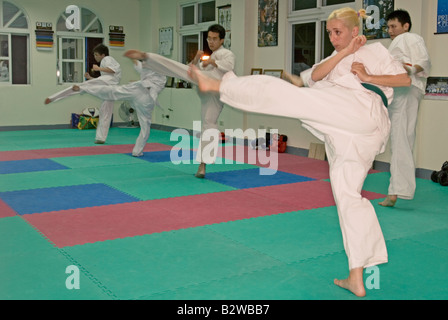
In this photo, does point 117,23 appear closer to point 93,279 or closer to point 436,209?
point 436,209

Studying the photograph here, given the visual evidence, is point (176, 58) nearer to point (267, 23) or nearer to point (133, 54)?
point (267, 23)

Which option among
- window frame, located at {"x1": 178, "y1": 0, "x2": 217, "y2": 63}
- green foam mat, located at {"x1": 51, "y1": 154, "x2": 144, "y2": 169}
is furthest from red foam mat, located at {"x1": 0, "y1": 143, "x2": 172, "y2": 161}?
window frame, located at {"x1": 178, "y1": 0, "x2": 217, "y2": 63}

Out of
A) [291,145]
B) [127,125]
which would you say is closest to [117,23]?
[127,125]

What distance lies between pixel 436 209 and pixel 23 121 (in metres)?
9.59

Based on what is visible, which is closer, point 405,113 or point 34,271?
point 34,271

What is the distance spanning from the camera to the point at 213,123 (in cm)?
614

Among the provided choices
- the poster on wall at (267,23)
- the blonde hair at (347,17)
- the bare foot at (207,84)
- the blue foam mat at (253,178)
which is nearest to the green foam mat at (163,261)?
the bare foot at (207,84)

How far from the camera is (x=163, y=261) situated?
331 centimetres

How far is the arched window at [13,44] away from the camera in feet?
37.0

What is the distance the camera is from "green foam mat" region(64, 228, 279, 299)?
295cm

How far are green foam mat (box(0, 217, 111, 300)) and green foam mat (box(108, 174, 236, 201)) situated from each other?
158 cm

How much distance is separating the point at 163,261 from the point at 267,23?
663 cm

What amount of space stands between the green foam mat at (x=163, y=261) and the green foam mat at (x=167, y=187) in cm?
144
